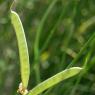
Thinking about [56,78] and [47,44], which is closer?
[56,78]

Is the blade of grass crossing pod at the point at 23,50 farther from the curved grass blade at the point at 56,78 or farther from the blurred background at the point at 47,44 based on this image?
the blurred background at the point at 47,44

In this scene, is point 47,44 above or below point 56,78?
below

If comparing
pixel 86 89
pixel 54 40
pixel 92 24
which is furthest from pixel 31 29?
pixel 86 89

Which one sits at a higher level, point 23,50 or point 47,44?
point 23,50

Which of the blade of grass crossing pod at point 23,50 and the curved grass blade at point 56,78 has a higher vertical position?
the blade of grass crossing pod at point 23,50

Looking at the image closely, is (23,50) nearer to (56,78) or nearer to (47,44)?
(56,78)

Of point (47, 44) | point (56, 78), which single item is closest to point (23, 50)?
point (56, 78)

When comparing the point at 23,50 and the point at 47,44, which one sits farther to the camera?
the point at 47,44

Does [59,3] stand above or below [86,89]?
above

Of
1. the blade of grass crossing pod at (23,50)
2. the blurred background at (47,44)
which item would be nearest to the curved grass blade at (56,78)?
the blade of grass crossing pod at (23,50)

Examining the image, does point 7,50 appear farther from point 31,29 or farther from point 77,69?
point 77,69

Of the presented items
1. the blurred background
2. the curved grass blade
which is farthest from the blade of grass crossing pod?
the blurred background
